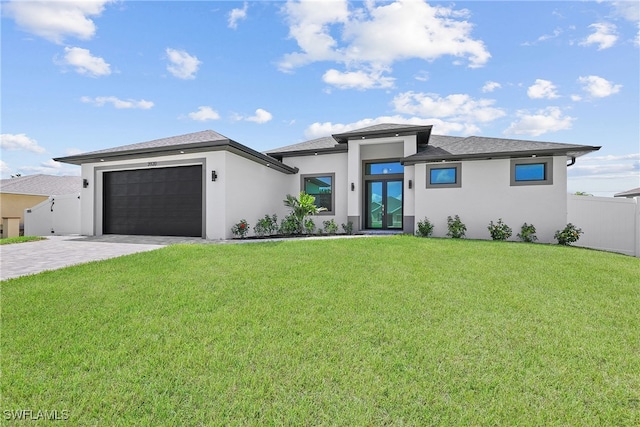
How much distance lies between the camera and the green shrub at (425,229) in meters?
11.9

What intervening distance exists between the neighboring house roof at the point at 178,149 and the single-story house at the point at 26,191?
7.36 m

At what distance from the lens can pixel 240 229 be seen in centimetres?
1143

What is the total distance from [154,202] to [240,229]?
415 cm

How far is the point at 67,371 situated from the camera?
2.63 meters

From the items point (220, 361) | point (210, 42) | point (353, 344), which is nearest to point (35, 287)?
point (220, 361)

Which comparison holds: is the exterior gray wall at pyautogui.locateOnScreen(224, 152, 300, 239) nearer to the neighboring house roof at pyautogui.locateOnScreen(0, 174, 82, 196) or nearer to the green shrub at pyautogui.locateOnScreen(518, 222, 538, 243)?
the green shrub at pyautogui.locateOnScreen(518, 222, 538, 243)

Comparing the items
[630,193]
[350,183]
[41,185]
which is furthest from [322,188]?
[630,193]

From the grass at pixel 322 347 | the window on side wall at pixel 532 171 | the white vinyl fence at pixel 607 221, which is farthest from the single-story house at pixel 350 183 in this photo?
the grass at pixel 322 347

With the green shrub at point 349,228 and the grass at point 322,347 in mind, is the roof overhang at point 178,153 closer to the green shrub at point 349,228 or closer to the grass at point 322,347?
the green shrub at point 349,228

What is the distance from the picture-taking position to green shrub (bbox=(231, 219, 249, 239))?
11305mm

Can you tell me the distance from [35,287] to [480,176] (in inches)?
525

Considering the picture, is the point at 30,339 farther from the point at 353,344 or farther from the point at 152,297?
the point at 353,344

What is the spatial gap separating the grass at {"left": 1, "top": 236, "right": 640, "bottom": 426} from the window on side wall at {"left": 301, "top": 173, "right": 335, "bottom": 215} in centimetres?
887

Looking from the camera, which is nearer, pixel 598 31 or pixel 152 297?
pixel 152 297
